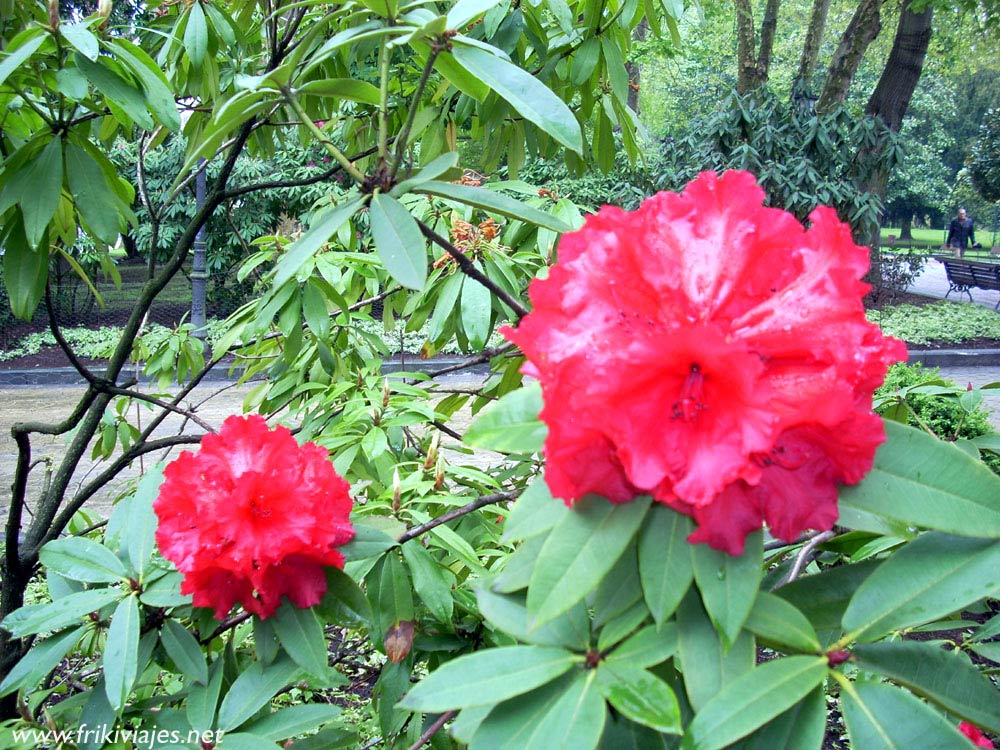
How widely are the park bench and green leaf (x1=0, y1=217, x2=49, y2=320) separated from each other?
16.6 m

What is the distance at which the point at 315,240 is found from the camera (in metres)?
0.91

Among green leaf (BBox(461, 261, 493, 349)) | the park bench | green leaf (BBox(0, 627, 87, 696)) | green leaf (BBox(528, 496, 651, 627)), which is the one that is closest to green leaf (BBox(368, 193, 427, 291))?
green leaf (BBox(528, 496, 651, 627))

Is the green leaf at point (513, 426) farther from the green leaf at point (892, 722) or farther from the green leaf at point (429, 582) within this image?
the green leaf at point (429, 582)

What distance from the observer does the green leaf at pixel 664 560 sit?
64 centimetres

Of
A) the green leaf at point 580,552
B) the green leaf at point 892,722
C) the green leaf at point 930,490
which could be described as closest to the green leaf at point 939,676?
Result: the green leaf at point 892,722

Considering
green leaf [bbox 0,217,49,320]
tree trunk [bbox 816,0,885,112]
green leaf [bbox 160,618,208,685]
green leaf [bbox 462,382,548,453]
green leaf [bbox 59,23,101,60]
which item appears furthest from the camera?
tree trunk [bbox 816,0,885,112]

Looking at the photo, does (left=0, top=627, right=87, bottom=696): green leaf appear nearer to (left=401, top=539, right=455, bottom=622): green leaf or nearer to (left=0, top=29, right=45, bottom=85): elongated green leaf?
(left=401, top=539, right=455, bottom=622): green leaf

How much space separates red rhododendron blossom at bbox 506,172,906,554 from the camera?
2.01 feet

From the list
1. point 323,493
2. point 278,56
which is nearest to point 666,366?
point 323,493

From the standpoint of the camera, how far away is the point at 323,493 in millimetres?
1057

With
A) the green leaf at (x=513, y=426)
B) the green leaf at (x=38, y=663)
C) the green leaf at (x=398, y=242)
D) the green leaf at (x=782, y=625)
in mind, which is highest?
the green leaf at (x=398, y=242)

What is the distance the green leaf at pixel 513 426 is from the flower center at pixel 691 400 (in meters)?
0.15

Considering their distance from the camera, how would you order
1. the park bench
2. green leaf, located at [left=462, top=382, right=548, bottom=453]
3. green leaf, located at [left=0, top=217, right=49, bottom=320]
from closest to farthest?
1. green leaf, located at [left=462, top=382, right=548, bottom=453]
2. green leaf, located at [left=0, top=217, right=49, bottom=320]
3. the park bench

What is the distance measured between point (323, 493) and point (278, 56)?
3.58 ft
